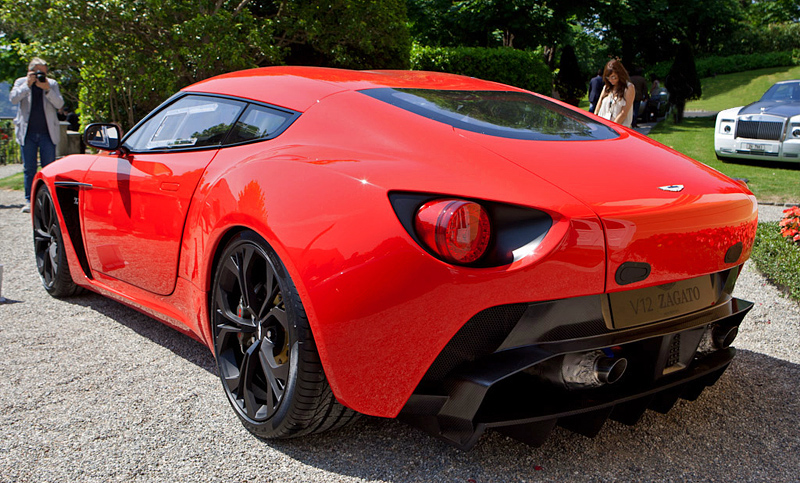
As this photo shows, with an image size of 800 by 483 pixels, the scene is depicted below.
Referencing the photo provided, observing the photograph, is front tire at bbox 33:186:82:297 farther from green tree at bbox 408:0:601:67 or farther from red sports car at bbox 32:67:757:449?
green tree at bbox 408:0:601:67

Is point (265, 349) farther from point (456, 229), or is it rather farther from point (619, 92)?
point (619, 92)

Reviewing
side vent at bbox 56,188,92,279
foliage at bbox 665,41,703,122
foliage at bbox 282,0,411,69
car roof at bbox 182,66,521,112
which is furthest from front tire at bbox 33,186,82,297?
foliage at bbox 665,41,703,122

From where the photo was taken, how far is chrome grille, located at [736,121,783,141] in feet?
36.6

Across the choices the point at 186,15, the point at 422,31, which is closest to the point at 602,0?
the point at 422,31

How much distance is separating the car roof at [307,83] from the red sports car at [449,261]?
0.06 feet

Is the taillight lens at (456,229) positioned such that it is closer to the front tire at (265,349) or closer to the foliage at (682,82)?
the front tire at (265,349)

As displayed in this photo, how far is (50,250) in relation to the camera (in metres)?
4.47

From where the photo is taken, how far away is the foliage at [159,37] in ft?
36.6

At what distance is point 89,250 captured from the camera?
3895mm

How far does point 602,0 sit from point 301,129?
2751 centimetres

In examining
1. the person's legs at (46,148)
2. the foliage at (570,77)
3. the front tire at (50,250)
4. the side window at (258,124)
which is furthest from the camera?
the foliage at (570,77)

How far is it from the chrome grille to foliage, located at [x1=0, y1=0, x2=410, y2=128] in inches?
270

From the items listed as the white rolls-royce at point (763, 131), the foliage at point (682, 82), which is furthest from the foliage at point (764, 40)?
the white rolls-royce at point (763, 131)

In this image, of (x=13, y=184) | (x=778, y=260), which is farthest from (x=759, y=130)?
(x=13, y=184)
